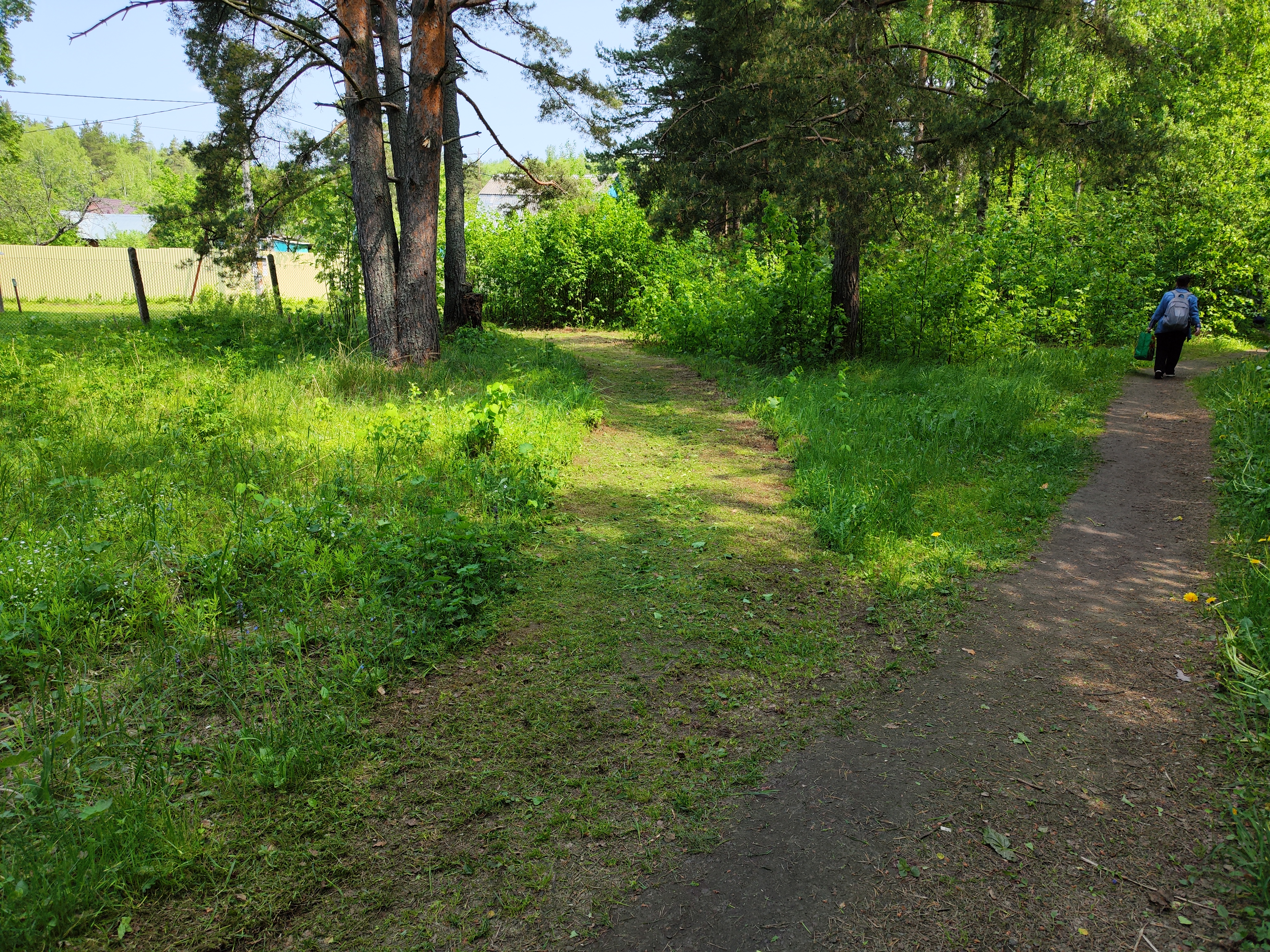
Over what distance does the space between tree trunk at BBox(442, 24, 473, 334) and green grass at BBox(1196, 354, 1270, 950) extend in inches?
489

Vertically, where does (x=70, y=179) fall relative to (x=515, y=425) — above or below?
above

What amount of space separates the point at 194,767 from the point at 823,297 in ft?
36.8

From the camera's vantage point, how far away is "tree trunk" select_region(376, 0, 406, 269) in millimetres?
10586

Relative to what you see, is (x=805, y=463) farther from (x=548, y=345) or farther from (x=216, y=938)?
(x=548, y=345)

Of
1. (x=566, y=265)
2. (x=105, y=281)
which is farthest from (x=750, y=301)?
(x=105, y=281)

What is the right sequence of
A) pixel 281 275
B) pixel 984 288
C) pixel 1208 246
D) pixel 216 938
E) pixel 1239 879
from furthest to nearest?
pixel 281 275 → pixel 1208 246 → pixel 984 288 → pixel 1239 879 → pixel 216 938

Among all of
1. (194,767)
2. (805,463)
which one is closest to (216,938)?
(194,767)

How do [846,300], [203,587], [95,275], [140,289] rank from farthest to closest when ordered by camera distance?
[95,275] → [140,289] → [846,300] → [203,587]

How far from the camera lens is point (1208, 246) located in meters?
16.3

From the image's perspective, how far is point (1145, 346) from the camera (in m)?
11.3

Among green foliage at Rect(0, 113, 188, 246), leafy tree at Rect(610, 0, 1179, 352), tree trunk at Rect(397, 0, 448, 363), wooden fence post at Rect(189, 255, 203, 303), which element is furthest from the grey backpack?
green foliage at Rect(0, 113, 188, 246)

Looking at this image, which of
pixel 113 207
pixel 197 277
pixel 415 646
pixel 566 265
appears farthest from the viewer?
pixel 113 207

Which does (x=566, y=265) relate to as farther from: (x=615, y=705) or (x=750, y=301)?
(x=615, y=705)

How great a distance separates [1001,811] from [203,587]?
4066 millimetres
